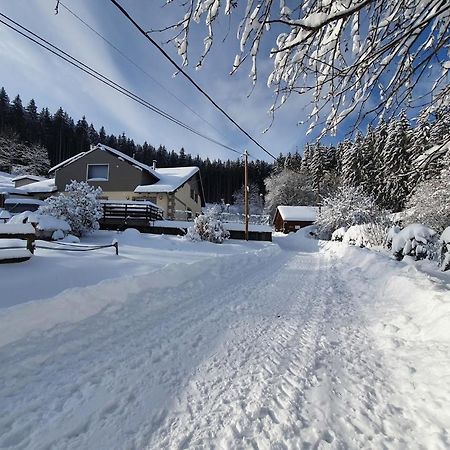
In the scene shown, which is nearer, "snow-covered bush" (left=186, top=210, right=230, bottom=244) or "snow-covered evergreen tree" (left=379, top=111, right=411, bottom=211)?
"snow-covered bush" (left=186, top=210, right=230, bottom=244)

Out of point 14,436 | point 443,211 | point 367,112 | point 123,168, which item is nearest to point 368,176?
point 443,211

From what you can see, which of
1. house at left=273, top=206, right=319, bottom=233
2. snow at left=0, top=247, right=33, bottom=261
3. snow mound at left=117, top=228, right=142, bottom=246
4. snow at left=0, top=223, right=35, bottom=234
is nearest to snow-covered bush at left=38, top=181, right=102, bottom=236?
snow mound at left=117, top=228, right=142, bottom=246

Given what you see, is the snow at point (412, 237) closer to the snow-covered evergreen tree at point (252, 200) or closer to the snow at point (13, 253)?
the snow at point (13, 253)

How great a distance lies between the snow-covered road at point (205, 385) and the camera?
2.05 meters

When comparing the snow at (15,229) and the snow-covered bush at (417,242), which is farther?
the snow-covered bush at (417,242)

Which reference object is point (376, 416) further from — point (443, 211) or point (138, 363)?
point (443, 211)

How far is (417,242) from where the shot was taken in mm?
9961

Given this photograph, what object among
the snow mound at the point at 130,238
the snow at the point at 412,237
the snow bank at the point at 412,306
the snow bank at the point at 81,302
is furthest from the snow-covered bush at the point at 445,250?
the snow mound at the point at 130,238

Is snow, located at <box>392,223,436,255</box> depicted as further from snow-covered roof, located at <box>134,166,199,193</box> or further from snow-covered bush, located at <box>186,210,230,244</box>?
snow-covered roof, located at <box>134,166,199,193</box>

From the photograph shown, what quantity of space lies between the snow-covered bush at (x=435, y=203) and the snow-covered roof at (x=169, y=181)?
1964cm

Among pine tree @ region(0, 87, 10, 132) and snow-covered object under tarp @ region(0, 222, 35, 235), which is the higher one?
pine tree @ region(0, 87, 10, 132)

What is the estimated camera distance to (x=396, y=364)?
3172 millimetres

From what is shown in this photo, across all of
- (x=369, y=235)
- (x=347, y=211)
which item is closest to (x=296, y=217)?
(x=347, y=211)

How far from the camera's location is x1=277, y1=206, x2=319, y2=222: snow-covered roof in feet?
149
